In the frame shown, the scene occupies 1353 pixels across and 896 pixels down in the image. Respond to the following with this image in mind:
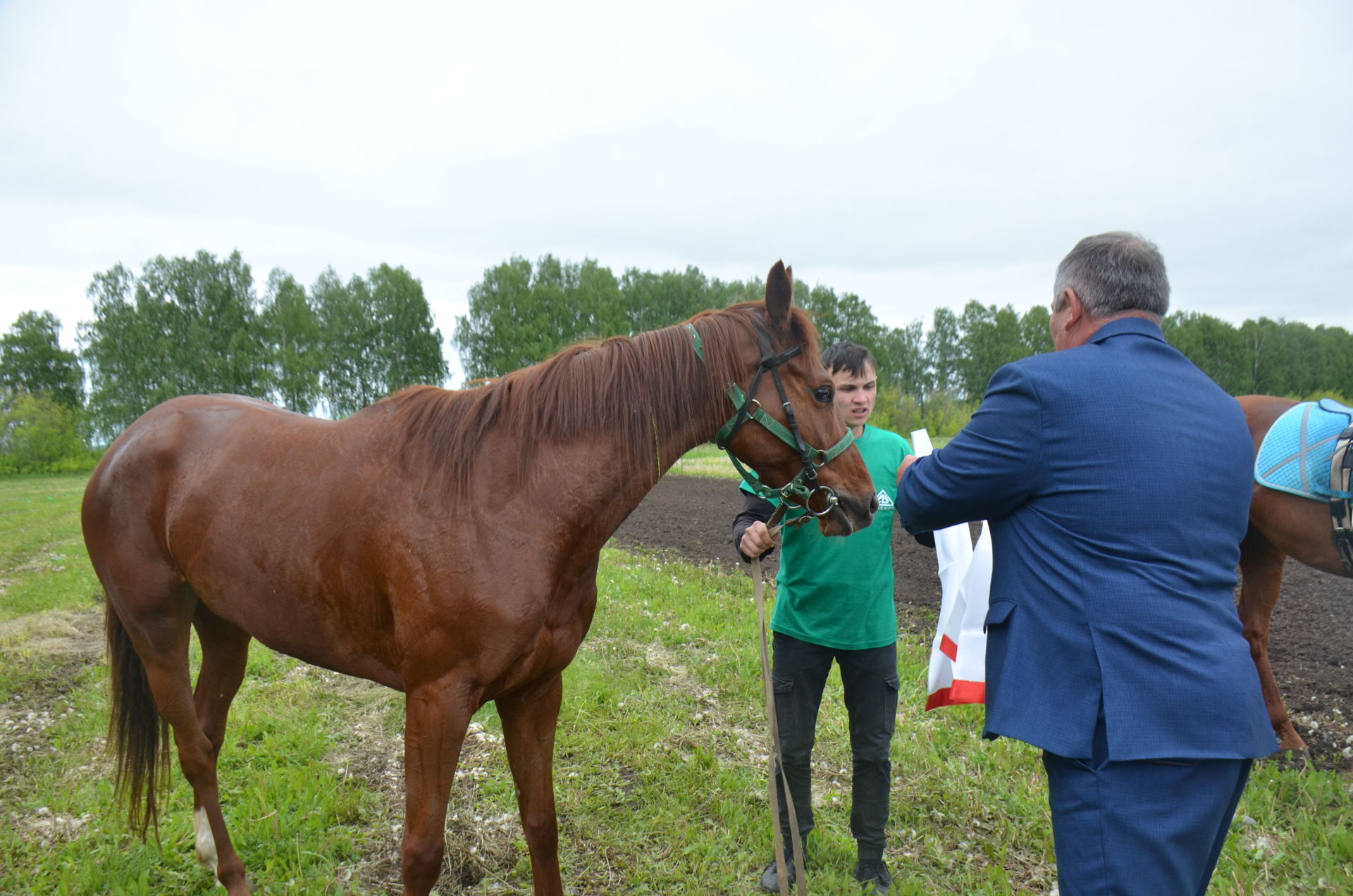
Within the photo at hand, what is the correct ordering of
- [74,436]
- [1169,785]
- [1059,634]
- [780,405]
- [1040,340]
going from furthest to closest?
[1040,340] < [74,436] < [780,405] < [1059,634] < [1169,785]

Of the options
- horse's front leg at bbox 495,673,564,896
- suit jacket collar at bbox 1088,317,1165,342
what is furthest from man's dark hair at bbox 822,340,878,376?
horse's front leg at bbox 495,673,564,896

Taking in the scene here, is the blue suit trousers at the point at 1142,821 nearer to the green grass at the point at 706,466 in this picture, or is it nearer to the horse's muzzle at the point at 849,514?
the horse's muzzle at the point at 849,514

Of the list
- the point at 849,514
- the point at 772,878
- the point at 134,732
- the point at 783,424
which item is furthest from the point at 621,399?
the point at 134,732

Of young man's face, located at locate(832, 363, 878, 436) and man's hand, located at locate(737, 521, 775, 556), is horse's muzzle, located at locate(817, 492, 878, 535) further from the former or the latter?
young man's face, located at locate(832, 363, 878, 436)

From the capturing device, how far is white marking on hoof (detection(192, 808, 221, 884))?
342 cm

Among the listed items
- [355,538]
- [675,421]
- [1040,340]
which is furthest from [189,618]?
[1040,340]

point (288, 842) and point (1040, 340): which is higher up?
point (1040, 340)

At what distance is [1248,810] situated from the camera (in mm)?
3650

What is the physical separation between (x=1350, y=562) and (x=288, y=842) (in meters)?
6.02

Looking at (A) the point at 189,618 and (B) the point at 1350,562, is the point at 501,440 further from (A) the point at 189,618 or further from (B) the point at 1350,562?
(B) the point at 1350,562

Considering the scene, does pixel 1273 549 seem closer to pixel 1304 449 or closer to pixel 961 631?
pixel 1304 449

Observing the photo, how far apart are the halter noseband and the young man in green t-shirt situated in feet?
1.88

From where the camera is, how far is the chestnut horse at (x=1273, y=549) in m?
4.34

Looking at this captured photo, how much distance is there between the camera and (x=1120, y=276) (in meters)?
1.91
